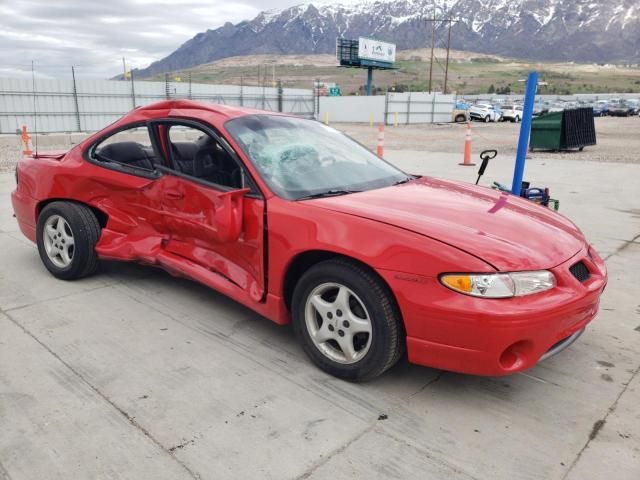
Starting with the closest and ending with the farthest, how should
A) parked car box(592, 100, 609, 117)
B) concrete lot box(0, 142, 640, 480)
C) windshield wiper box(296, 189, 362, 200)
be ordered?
concrete lot box(0, 142, 640, 480)
windshield wiper box(296, 189, 362, 200)
parked car box(592, 100, 609, 117)

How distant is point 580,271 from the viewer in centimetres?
285

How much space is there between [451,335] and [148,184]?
7.80 feet

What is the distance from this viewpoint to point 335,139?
3.97m

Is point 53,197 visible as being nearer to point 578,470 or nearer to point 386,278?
point 386,278

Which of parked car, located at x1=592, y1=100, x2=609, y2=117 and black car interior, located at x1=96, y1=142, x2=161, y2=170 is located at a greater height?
parked car, located at x1=592, y1=100, x2=609, y2=117

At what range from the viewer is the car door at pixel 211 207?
123 inches

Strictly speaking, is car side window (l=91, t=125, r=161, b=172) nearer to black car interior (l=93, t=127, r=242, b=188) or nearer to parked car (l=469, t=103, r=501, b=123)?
black car interior (l=93, t=127, r=242, b=188)

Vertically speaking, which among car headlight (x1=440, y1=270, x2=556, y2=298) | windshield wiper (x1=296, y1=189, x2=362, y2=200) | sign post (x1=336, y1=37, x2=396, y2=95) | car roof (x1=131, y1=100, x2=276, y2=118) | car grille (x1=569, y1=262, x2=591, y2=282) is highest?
sign post (x1=336, y1=37, x2=396, y2=95)

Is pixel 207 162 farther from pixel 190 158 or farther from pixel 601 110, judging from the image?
pixel 601 110

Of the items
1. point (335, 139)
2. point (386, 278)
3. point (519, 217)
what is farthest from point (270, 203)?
point (519, 217)

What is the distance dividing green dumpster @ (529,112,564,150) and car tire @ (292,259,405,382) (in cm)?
1442

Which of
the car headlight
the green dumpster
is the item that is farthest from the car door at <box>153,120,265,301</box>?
the green dumpster

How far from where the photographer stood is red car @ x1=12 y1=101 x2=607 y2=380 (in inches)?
97.6

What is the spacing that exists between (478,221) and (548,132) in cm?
1418
